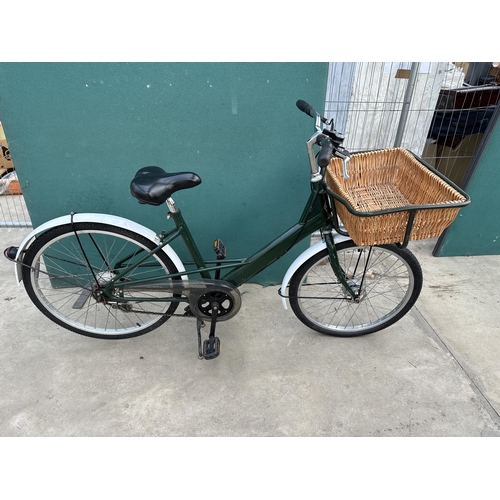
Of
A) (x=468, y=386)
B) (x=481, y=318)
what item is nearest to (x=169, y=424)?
(x=468, y=386)

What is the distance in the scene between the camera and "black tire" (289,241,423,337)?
80.6 inches

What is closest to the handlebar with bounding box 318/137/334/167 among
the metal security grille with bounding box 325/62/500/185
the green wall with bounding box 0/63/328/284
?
the green wall with bounding box 0/63/328/284

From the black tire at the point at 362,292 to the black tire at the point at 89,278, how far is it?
0.82 meters

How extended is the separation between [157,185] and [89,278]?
1.22m

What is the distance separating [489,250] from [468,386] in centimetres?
154

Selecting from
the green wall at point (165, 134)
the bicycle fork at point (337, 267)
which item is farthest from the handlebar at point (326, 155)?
the green wall at point (165, 134)

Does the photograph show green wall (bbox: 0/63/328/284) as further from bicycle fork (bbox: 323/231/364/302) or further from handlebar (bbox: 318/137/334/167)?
handlebar (bbox: 318/137/334/167)

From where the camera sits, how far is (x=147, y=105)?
2018 mm

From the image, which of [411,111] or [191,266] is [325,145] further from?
[411,111]

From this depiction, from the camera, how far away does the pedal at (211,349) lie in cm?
203

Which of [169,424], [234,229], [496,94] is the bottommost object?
[169,424]

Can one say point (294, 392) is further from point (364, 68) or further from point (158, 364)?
point (364, 68)

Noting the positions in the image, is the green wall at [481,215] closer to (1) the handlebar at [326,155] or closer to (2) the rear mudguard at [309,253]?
(2) the rear mudguard at [309,253]

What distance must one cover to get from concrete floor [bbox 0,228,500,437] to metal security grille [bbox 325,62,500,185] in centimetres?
136
